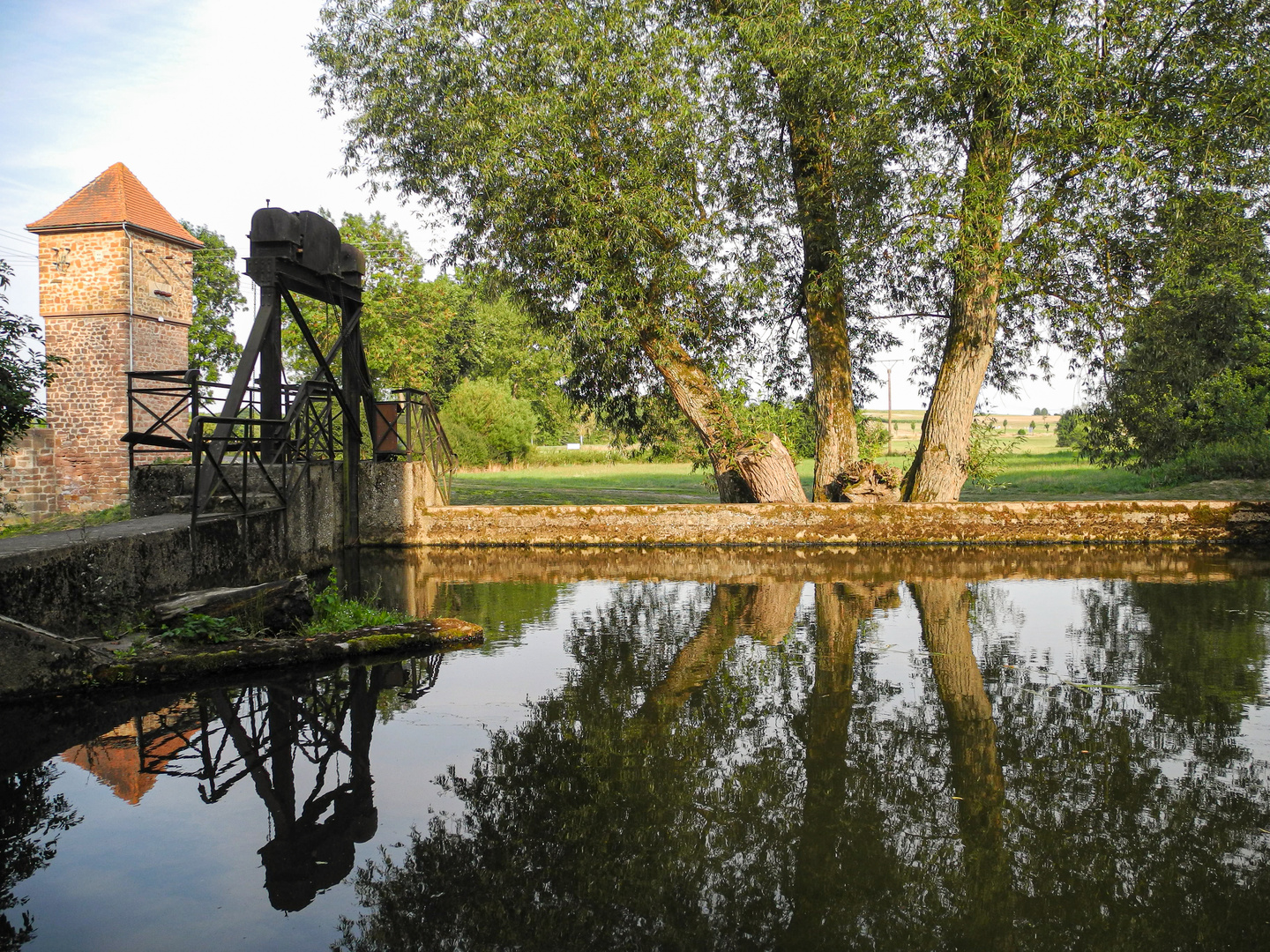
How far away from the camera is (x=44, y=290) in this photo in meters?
31.8

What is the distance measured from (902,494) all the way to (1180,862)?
13.7m

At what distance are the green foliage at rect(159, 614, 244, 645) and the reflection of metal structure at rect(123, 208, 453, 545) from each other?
1945 millimetres

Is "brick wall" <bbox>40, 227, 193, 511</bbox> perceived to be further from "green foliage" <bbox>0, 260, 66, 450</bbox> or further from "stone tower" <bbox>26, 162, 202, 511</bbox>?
"green foliage" <bbox>0, 260, 66, 450</bbox>

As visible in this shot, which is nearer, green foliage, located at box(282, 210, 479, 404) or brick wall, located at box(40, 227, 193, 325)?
brick wall, located at box(40, 227, 193, 325)

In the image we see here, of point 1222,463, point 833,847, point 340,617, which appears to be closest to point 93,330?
point 340,617

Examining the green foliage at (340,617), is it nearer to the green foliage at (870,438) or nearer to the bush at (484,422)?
the green foliage at (870,438)

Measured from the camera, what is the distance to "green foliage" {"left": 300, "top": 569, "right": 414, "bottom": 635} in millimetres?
7176

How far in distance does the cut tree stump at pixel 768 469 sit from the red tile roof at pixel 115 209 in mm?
25015

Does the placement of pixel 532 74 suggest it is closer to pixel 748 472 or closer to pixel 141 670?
pixel 748 472

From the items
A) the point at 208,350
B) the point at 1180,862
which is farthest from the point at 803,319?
the point at 208,350

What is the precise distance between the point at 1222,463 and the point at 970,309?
1203 cm

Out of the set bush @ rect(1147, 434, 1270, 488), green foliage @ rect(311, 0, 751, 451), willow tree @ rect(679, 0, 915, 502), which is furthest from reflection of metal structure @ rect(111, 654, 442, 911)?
bush @ rect(1147, 434, 1270, 488)

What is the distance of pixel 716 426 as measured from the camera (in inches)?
653

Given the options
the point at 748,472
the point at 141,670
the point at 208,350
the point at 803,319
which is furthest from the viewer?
the point at 208,350
